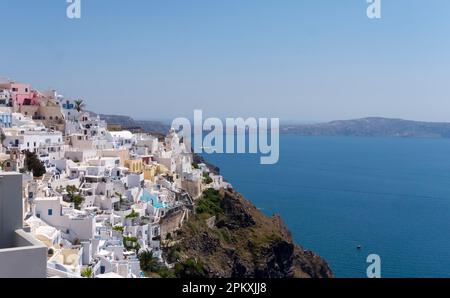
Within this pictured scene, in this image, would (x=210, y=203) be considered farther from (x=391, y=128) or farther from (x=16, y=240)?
(x=391, y=128)

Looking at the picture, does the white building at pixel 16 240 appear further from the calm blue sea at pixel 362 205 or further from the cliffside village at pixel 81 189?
the calm blue sea at pixel 362 205

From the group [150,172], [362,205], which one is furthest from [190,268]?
[362,205]

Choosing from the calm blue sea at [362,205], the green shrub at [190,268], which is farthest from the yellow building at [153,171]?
the calm blue sea at [362,205]

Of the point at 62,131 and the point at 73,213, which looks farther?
the point at 62,131

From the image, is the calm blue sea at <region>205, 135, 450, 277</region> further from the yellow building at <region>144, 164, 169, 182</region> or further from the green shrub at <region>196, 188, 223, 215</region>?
the yellow building at <region>144, 164, 169, 182</region>

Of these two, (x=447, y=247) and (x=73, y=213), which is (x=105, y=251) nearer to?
(x=73, y=213)
